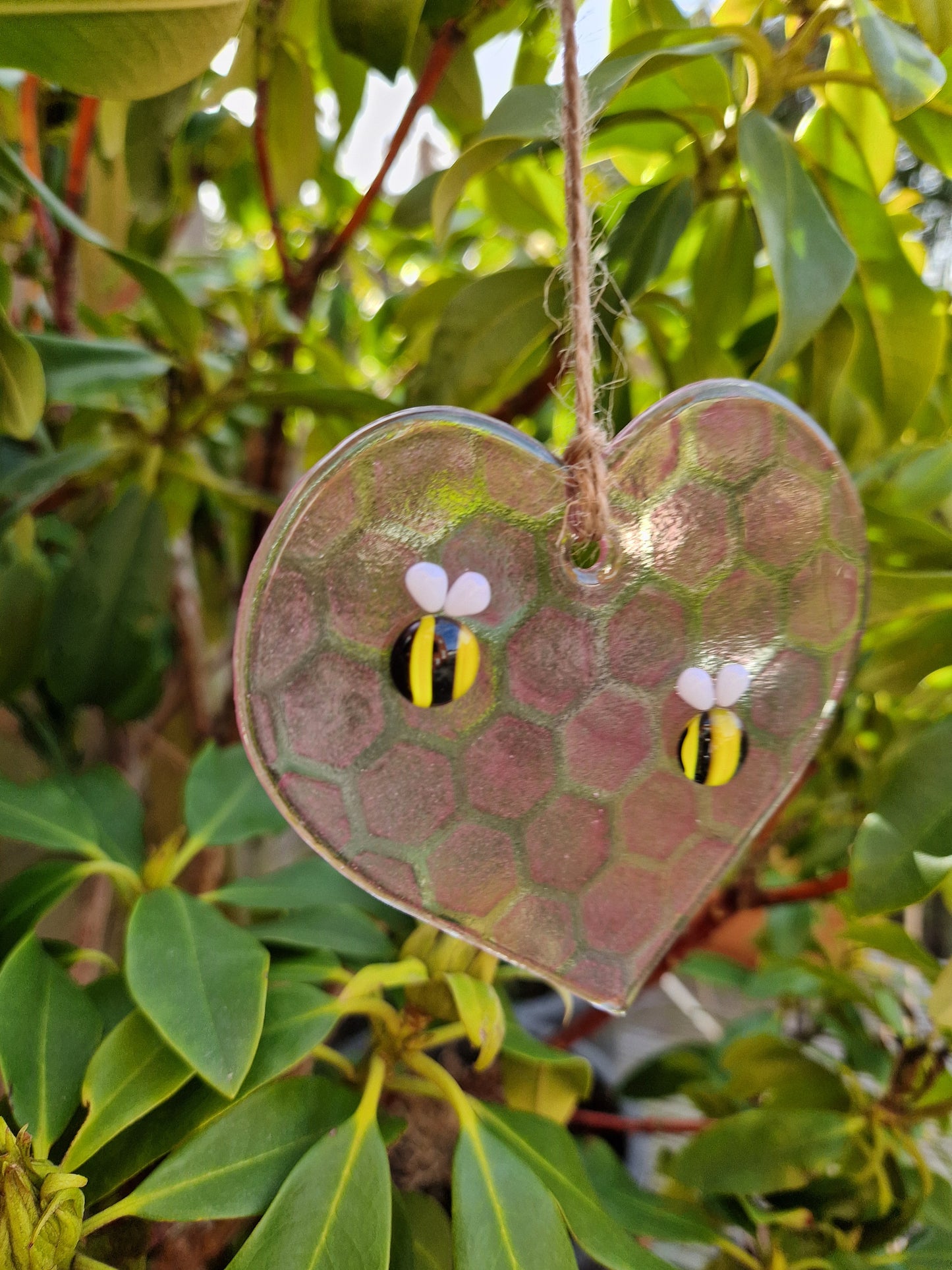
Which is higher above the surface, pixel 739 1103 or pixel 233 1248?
pixel 233 1248

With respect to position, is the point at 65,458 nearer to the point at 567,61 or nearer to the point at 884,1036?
the point at 567,61

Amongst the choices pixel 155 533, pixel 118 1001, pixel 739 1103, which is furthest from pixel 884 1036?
pixel 155 533

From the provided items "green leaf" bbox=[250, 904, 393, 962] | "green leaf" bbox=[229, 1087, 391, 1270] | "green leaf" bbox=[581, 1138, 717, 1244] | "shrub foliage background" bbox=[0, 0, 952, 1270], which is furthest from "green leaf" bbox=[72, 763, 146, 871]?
"green leaf" bbox=[581, 1138, 717, 1244]

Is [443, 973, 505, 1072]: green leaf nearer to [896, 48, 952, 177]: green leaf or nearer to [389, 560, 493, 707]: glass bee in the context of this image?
[389, 560, 493, 707]: glass bee

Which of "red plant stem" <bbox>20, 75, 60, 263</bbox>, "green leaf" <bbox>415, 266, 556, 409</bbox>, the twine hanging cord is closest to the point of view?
the twine hanging cord

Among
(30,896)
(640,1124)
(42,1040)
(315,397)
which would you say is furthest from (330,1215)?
(315,397)
